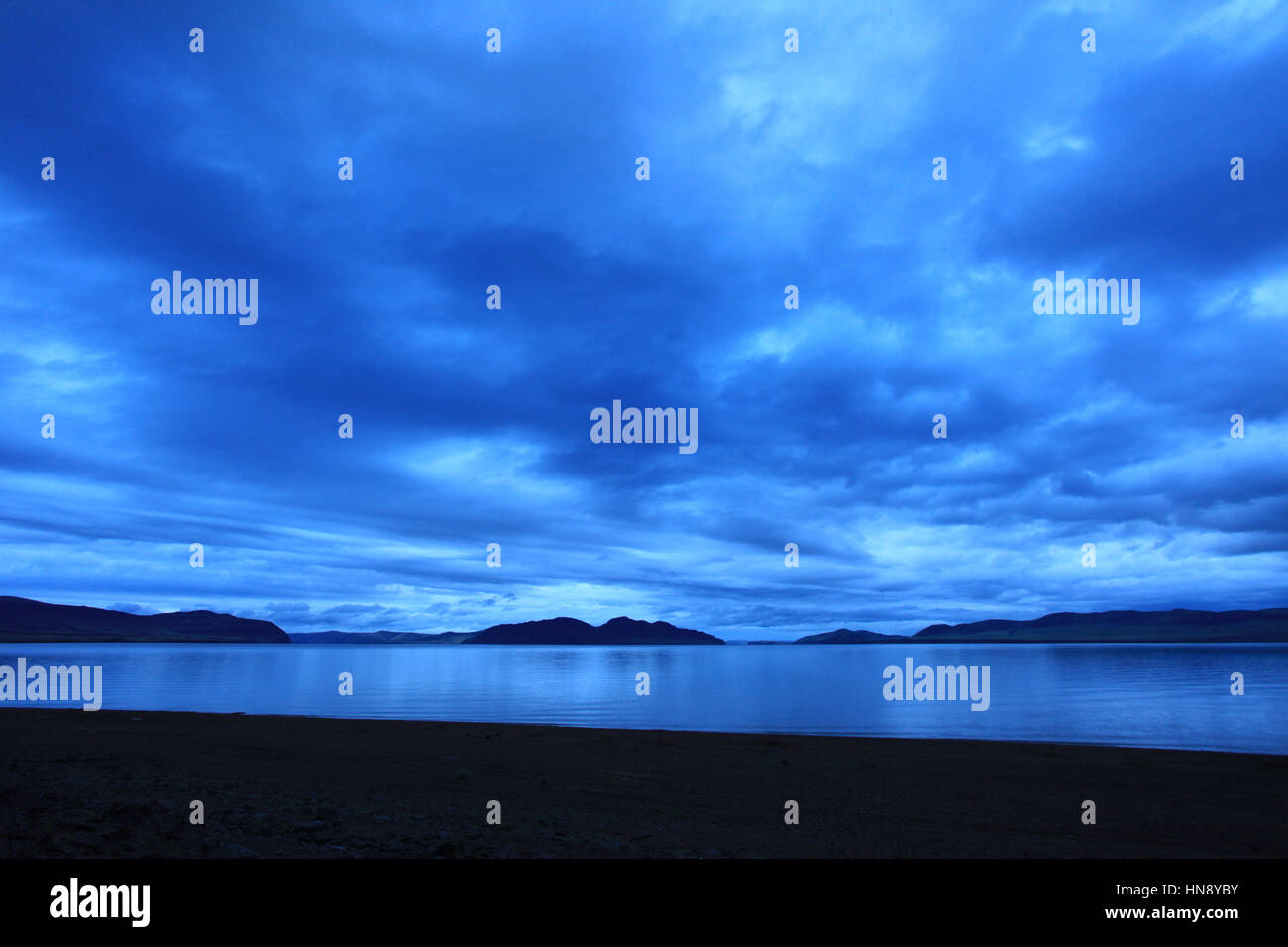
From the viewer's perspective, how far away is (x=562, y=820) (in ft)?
45.4

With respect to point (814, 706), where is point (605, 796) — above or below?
above

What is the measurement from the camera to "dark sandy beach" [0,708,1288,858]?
36.7ft

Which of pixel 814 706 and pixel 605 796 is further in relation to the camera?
pixel 814 706

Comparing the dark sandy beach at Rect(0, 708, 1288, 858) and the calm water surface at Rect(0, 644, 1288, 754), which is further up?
the dark sandy beach at Rect(0, 708, 1288, 858)

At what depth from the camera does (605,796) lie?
1708 cm

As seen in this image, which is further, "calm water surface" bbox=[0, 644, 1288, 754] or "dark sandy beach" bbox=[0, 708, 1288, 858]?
"calm water surface" bbox=[0, 644, 1288, 754]

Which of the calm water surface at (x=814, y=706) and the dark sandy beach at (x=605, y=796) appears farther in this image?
the calm water surface at (x=814, y=706)

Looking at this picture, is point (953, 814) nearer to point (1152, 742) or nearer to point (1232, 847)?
point (1232, 847)

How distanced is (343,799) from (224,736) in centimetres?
1555

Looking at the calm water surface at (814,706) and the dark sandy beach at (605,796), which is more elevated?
the dark sandy beach at (605,796)

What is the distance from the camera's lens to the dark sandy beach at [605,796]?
36.7 ft
